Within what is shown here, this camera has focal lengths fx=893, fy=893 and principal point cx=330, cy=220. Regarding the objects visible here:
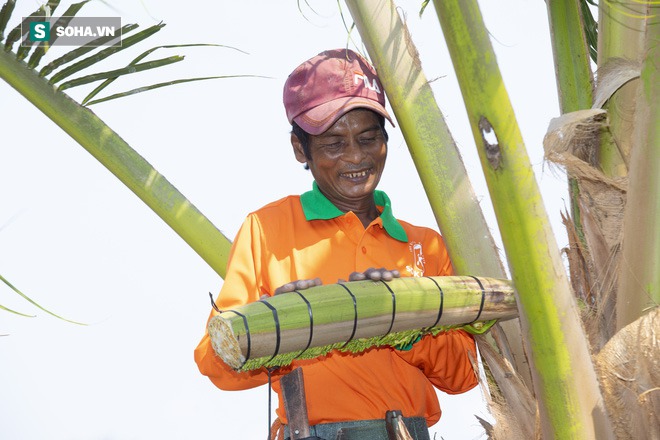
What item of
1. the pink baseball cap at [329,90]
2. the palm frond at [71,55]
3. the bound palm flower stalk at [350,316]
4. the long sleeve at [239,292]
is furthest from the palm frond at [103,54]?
the bound palm flower stalk at [350,316]

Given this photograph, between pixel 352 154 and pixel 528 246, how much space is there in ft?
2.40

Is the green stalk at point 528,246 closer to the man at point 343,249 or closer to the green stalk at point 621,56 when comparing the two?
the man at point 343,249

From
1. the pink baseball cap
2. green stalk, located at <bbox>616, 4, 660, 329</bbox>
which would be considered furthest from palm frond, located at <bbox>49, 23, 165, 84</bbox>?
green stalk, located at <bbox>616, 4, 660, 329</bbox>

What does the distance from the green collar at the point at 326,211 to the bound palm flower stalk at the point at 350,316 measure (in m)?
0.48

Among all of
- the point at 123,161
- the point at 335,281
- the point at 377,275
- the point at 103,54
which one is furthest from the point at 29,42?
the point at 377,275

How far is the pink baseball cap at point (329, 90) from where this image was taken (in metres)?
2.03

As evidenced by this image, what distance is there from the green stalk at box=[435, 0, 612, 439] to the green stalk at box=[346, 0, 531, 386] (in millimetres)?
326

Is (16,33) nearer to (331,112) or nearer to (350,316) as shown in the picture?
(331,112)

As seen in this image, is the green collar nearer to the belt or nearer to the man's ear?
the man's ear

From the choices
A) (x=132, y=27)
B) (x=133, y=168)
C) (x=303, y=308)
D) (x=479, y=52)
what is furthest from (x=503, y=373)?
(x=132, y=27)

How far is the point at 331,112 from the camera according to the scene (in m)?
2.02

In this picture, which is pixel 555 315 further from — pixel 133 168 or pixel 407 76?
pixel 133 168

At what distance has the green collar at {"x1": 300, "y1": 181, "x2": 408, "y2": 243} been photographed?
2059 millimetres

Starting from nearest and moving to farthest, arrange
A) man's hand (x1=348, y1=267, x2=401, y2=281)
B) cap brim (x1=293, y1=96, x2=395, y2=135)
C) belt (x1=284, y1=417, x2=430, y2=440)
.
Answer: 1. man's hand (x1=348, y1=267, x2=401, y2=281)
2. belt (x1=284, y1=417, x2=430, y2=440)
3. cap brim (x1=293, y1=96, x2=395, y2=135)
